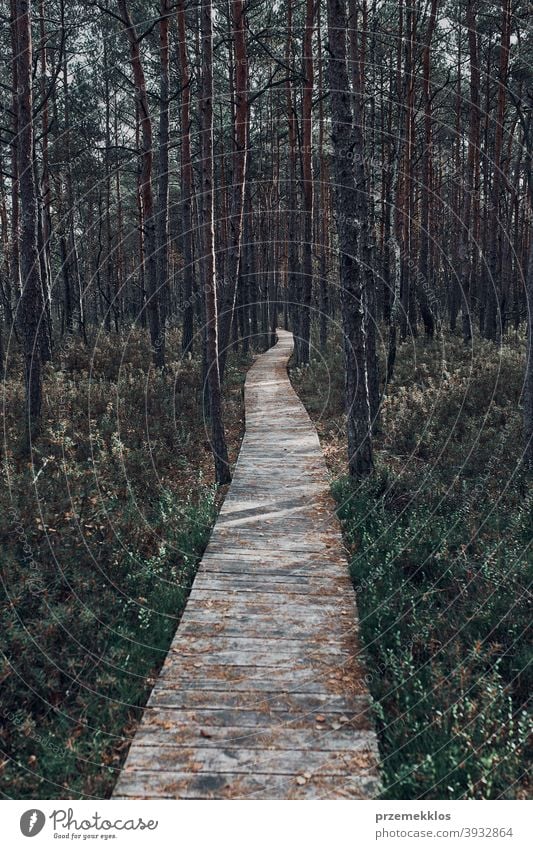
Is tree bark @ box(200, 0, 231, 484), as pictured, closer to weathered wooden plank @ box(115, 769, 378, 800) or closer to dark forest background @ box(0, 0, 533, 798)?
dark forest background @ box(0, 0, 533, 798)

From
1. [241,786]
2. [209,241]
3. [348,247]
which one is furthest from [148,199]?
[241,786]

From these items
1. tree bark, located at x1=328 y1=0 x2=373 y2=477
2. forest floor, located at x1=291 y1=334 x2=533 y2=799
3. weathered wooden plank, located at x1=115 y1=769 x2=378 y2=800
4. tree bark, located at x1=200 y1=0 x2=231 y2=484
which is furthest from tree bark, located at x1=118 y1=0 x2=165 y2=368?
weathered wooden plank, located at x1=115 y1=769 x2=378 y2=800

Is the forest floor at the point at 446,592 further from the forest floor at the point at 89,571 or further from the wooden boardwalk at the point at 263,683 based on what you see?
the forest floor at the point at 89,571

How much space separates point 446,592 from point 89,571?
3940 mm

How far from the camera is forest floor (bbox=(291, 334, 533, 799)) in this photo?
381 cm

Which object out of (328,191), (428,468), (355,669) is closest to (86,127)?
(328,191)

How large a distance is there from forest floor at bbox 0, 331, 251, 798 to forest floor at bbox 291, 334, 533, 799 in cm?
198

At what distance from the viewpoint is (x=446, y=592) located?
593 cm

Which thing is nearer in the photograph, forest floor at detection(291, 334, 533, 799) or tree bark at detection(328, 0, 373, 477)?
forest floor at detection(291, 334, 533, 799)

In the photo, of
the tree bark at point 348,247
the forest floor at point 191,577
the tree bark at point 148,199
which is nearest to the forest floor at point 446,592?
the forest floor at point 191,577

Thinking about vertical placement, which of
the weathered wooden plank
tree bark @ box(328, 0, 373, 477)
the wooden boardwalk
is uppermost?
tree bark @ box(328, 0, 373, 477)

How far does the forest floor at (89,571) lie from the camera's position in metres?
4.24

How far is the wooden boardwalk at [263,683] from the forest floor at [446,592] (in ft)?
0.84
